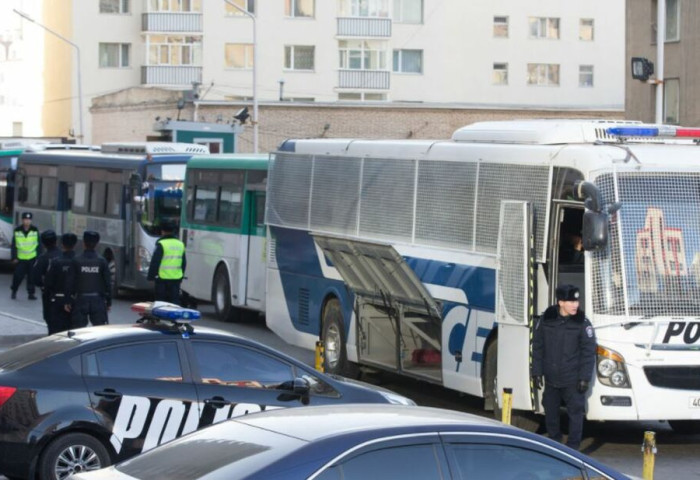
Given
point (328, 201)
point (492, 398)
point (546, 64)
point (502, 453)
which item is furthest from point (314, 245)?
point (546, 64)

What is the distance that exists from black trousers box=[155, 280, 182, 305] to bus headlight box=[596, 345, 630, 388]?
9887mm

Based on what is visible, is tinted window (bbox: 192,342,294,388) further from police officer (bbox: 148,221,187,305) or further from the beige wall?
the beige wall

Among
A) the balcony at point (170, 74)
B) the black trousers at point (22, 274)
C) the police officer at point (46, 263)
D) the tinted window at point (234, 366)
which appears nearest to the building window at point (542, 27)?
the balcony at point (170, 74)

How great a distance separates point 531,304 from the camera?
13.1 metres

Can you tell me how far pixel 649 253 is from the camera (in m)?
12.6

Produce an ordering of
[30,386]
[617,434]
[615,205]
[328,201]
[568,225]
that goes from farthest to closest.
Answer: [328,201] < [617,434] < [568,225] < [615,205] < [30,386]

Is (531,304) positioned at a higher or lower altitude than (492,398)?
higher

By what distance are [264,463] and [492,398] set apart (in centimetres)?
853

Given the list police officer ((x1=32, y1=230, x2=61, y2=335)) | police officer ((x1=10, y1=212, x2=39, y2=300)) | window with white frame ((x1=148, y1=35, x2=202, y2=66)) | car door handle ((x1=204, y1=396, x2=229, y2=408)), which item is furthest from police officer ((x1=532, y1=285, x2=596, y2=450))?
window with white frame ((x1=148, y1=35, x2=202, y2=66))

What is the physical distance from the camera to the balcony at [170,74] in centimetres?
7206

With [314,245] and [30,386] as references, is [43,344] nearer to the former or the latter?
[30,386]

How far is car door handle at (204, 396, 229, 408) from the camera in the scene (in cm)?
1045

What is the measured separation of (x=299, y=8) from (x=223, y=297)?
162ft

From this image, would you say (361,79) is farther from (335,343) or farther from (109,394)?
(109,394)
